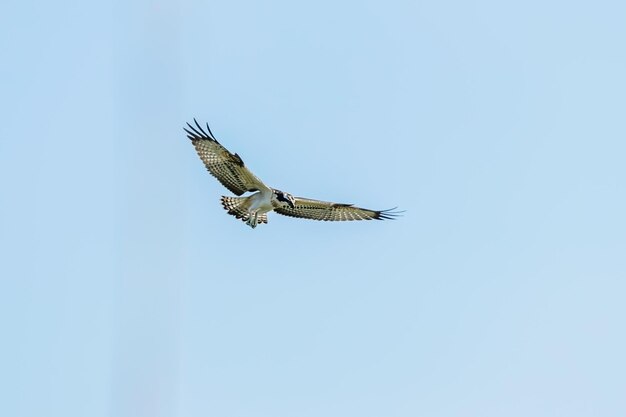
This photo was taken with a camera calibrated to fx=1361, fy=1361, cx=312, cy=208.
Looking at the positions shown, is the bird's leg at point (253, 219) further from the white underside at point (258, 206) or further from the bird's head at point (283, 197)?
the bird's head at point (283, 197)

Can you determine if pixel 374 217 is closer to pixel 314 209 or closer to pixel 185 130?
pixel 314 209

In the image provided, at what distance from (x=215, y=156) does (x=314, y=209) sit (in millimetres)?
2936

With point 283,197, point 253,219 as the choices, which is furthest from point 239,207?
point 283,197

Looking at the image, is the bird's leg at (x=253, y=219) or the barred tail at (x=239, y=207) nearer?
the bird's leg at (x=253, y=219)

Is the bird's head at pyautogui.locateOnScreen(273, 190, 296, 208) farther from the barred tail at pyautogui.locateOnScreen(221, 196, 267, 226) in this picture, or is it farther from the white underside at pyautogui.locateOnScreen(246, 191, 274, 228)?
the barred tail at pyautogui.locateOnScreen(221, 196, 267, 226)

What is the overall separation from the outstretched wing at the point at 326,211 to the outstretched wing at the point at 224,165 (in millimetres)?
1045

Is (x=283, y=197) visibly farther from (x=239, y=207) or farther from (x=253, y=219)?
(x=239, y=207)

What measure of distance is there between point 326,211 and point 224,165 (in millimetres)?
3032

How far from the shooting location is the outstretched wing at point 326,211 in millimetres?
28484

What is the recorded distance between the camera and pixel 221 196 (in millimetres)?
27906

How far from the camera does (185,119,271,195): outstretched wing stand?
1054 inches

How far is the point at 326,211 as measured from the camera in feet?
95.7

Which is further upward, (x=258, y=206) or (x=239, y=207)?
(x=239, y=207)

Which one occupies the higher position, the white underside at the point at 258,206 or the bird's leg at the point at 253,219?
the white underside at the point at 258,206
